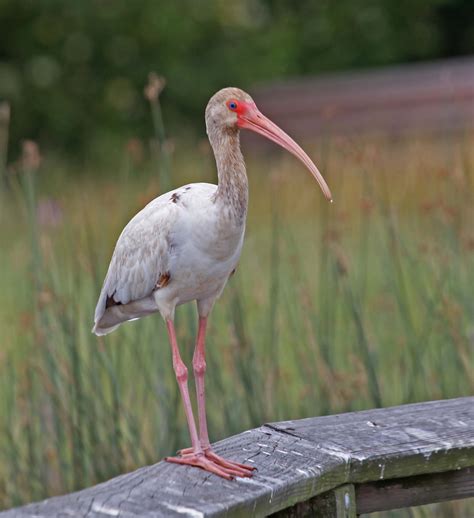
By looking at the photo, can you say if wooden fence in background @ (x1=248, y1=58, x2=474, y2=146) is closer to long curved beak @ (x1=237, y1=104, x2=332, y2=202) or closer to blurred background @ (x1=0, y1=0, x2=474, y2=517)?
blurred background @ (x1=0, y1=0, x2=474, y2=517)

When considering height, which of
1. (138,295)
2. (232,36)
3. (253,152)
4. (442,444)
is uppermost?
(232,36)

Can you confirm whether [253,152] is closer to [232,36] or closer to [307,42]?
[232,36]

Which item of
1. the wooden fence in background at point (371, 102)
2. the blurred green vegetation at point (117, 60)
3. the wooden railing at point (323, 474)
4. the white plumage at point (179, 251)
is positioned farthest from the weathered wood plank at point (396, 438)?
the blurred green vegetation at point (117, 60)

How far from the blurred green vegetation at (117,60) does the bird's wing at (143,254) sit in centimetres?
1067

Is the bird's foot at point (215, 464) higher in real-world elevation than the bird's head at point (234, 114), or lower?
lower

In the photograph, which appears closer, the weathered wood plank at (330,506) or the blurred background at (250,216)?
the weathered wood plank at (330,506)

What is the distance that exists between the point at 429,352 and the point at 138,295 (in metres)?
1.47

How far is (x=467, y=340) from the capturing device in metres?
3.64

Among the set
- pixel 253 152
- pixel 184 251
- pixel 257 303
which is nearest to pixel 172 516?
pixel 184 251

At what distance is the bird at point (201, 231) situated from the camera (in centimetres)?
247

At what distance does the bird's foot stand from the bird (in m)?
0.09

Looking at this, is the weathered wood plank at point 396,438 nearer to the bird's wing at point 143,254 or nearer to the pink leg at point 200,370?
the pink leg at point 200,370

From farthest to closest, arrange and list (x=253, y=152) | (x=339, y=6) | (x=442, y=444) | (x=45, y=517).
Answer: (x=339, y=6) → (x=253, y=152) → (x=442, y=444) → (x=45, y=517)

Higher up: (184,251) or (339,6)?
(339,6)
